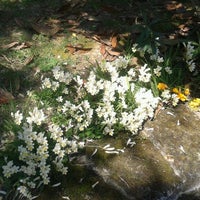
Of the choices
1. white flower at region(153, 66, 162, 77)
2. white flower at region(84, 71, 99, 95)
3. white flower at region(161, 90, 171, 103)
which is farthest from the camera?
white flower at region(153, 66, 162, 77)

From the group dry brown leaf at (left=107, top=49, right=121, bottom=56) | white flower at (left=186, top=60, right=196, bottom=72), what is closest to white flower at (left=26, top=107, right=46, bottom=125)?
dry brown leaf at (left=107, top=49, right=121, bottom=56)

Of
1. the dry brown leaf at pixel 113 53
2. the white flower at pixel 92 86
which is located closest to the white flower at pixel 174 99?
the white flower at pixel 92 86

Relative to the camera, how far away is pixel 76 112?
3.50 metres

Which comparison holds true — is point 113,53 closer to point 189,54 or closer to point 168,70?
point 168,70

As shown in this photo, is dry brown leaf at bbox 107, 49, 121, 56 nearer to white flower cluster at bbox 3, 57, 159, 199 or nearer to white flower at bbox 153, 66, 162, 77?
white flower cluster at bbox 3, 57, 159, 199

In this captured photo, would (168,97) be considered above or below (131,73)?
below

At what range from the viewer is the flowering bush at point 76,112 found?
10.1 feet

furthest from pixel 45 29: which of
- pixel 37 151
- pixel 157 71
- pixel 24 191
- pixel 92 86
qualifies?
pixel 24 191

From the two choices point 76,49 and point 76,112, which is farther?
point 76,49

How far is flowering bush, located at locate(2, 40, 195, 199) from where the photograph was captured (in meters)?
3.06

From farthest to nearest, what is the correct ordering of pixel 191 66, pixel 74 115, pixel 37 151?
1. pixel 191 66
2. pixel 74 115
3. pixel 37 151

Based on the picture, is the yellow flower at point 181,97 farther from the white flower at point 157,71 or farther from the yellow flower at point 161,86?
the white flower at point 157,71

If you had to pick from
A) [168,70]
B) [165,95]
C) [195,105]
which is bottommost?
[195,105]

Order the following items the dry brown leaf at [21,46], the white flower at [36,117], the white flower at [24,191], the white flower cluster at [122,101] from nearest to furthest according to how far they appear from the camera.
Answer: the white flower at [24,191] → the white flower at [36,117] → the white flower cluster at [122,101] → the dry brown leaf at [21,46]
